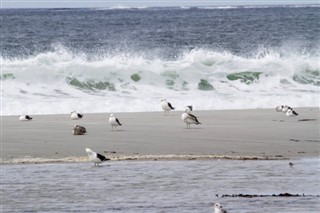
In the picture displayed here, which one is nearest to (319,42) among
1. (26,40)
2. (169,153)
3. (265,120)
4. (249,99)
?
(26,40)

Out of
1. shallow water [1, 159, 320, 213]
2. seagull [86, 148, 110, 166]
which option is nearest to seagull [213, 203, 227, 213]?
shallow water [1, 159, 320, 213]

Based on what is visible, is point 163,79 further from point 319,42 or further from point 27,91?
point 319,42

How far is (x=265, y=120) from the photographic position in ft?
60.8

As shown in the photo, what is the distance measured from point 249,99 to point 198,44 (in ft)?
85.3

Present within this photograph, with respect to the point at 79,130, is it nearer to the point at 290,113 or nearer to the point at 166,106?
the point at 166,106

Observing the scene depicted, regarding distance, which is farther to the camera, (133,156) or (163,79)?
(163,79)

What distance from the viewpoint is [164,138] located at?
1628 centimetres

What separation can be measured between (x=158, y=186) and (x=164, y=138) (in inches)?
156

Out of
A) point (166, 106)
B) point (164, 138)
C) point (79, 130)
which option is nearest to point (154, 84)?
point (166, 106)

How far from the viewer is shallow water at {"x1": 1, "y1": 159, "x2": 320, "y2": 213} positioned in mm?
11203

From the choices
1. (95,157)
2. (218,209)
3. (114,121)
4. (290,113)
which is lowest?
(218,209)

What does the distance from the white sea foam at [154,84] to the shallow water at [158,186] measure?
24.3 feet

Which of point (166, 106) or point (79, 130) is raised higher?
point (166, 106)

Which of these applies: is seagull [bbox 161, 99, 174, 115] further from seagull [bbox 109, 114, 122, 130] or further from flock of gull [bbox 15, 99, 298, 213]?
seagull [bbox 109, 114, 122, 130]
